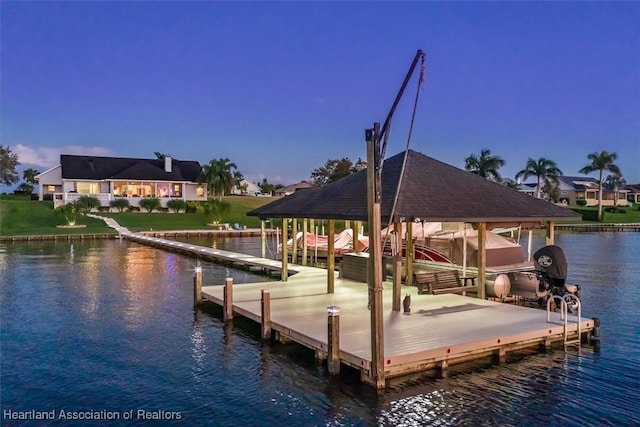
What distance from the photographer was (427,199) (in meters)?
14.3

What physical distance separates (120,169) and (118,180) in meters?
3.78

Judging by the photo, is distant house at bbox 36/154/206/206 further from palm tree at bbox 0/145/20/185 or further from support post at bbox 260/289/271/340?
support post at bbox 260/289/271/340

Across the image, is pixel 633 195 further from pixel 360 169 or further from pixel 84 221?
pixel 84 221

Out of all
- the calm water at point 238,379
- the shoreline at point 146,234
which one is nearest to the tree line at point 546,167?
the shoreline at point 146,234

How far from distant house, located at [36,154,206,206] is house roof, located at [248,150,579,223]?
54.3 metres

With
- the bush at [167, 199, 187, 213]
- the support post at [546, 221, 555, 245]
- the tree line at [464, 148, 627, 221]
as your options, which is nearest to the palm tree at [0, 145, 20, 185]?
the bush at [167, 199, 187, 213]

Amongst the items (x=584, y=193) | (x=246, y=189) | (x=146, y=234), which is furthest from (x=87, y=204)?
(x=584, y=193)

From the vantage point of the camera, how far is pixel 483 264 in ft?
52.2

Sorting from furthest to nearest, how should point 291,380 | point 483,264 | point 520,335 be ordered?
point 483,264, point 520,335, point 291,380

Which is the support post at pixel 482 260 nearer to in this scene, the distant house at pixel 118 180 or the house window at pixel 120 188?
the distant house at pixel 118 180

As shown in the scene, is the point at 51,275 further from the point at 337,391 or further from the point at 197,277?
the point at 337,391

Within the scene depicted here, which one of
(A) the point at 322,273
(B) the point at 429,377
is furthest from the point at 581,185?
(B) the point at 429,377

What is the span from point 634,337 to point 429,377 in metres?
6.83

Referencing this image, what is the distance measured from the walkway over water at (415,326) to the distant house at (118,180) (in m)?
54.6
